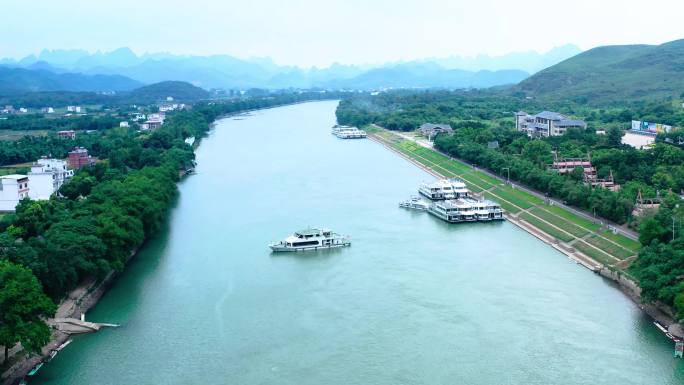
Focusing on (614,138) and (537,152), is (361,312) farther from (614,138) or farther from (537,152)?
(614,138)

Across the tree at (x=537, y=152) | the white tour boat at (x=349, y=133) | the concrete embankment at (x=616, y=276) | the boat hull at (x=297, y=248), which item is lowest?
the concrete embankment at (x=616, y=276)

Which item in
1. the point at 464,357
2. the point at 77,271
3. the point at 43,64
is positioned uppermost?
the point at 43,64

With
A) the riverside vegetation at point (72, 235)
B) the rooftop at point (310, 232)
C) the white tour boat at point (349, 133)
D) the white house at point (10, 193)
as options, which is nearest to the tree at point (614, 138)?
the rooftop at point (310, 232)

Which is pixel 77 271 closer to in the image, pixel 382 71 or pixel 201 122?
pixel 201 122

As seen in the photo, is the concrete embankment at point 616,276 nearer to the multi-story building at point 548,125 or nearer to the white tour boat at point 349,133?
the multi-story building at point 548,125

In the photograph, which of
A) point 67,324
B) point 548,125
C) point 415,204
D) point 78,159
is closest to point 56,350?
point 67,324

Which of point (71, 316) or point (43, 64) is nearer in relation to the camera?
point (71, 316)

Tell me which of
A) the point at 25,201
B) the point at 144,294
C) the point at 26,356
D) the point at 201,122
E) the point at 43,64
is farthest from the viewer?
the point at 43,64

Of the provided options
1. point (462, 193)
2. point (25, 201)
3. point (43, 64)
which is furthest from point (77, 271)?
point (43, 64)
